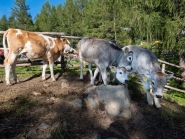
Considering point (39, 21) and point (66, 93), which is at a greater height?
point (39, 21)

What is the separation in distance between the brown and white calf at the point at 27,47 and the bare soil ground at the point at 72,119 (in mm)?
1030

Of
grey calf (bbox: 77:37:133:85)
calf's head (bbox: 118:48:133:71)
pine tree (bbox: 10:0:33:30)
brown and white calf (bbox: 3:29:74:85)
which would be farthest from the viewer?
pine tree (bbox: 10:0:33:30)

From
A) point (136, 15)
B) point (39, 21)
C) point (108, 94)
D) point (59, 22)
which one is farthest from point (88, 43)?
point (39, 21)

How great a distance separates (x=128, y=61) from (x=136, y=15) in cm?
337

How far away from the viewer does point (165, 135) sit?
147 inches

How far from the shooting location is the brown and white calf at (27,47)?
5.29m

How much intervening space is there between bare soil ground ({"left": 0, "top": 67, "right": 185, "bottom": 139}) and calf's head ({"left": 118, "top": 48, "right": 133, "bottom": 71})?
3.09 ft

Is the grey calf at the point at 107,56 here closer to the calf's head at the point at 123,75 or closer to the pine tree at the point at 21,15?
the calf's head at the point at 123,75

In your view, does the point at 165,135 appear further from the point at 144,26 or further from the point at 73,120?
the point at 144,26

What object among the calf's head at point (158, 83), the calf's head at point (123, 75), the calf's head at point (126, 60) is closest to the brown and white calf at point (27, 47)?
the calf's head at point (126, 60)

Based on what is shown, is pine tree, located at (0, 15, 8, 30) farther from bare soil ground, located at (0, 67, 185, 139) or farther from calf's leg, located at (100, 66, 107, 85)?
calf's leg, located at (100, 66, 107, 85)

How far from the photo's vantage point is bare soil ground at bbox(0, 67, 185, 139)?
3.31m

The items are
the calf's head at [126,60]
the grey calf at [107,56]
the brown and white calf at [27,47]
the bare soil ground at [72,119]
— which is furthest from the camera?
the brown and white calf at [27,47]

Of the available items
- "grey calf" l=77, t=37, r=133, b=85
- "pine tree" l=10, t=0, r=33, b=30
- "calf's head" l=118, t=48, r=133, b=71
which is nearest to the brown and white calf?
"grey calf" l=77, t=37, r=133, b=85
